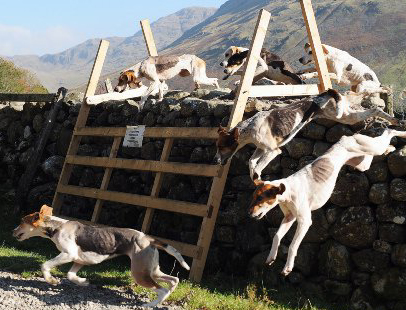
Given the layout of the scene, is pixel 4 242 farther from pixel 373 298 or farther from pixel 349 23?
pixel 349 23

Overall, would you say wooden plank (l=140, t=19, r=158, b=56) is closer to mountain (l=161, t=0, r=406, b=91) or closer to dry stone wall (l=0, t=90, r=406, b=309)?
dry stone wall (l=0, t=90, r=406, b=309)

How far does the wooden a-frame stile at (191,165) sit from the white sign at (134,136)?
13cm

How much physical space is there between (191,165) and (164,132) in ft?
3.21

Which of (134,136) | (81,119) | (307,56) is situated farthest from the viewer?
(81,119)

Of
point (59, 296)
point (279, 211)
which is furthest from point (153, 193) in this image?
point (59, 296)

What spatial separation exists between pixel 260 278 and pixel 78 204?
4.46 m

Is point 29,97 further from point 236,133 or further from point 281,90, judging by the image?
point 236,133

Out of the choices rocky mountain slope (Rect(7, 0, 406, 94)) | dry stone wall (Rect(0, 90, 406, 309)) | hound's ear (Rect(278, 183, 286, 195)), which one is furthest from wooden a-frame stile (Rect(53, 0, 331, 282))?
rocky mountain slope (Rect(7, 0, 406, 94))

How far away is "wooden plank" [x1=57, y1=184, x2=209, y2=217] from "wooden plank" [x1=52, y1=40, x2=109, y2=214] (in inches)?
7.2

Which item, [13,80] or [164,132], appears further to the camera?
[13,80]

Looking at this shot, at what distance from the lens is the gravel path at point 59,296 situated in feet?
21.1

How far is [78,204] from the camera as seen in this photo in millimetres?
10758

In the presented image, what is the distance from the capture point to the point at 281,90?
8.09 m

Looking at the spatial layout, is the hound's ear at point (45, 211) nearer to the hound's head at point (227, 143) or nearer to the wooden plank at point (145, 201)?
the wooden plank at point (145, 201)
